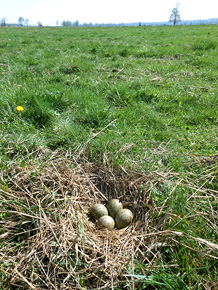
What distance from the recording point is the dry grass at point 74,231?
4.98 feet

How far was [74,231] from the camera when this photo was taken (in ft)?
5.84

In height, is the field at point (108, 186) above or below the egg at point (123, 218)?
above

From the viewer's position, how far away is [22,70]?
5.92 meters

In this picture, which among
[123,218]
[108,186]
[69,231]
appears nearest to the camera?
[69,231]

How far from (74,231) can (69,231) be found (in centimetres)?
5

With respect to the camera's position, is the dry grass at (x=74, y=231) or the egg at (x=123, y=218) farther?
the egg at (x=123, y=218)

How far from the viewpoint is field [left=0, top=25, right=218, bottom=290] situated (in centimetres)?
152

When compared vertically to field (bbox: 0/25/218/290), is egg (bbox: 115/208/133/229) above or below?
below

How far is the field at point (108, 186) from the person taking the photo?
Result: 1523mm

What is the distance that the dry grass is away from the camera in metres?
1.52

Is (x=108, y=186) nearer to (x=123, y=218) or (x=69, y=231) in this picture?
(x=123, y=218)

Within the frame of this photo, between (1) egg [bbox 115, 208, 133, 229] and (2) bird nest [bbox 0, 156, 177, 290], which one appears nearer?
(2) bird nest [bbox 0, 156, 177, 290]

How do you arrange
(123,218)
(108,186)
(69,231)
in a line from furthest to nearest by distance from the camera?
(108,186)
(123,218)
(69,231)

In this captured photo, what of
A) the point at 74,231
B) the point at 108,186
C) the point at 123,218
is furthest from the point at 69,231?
the point at 108,186
